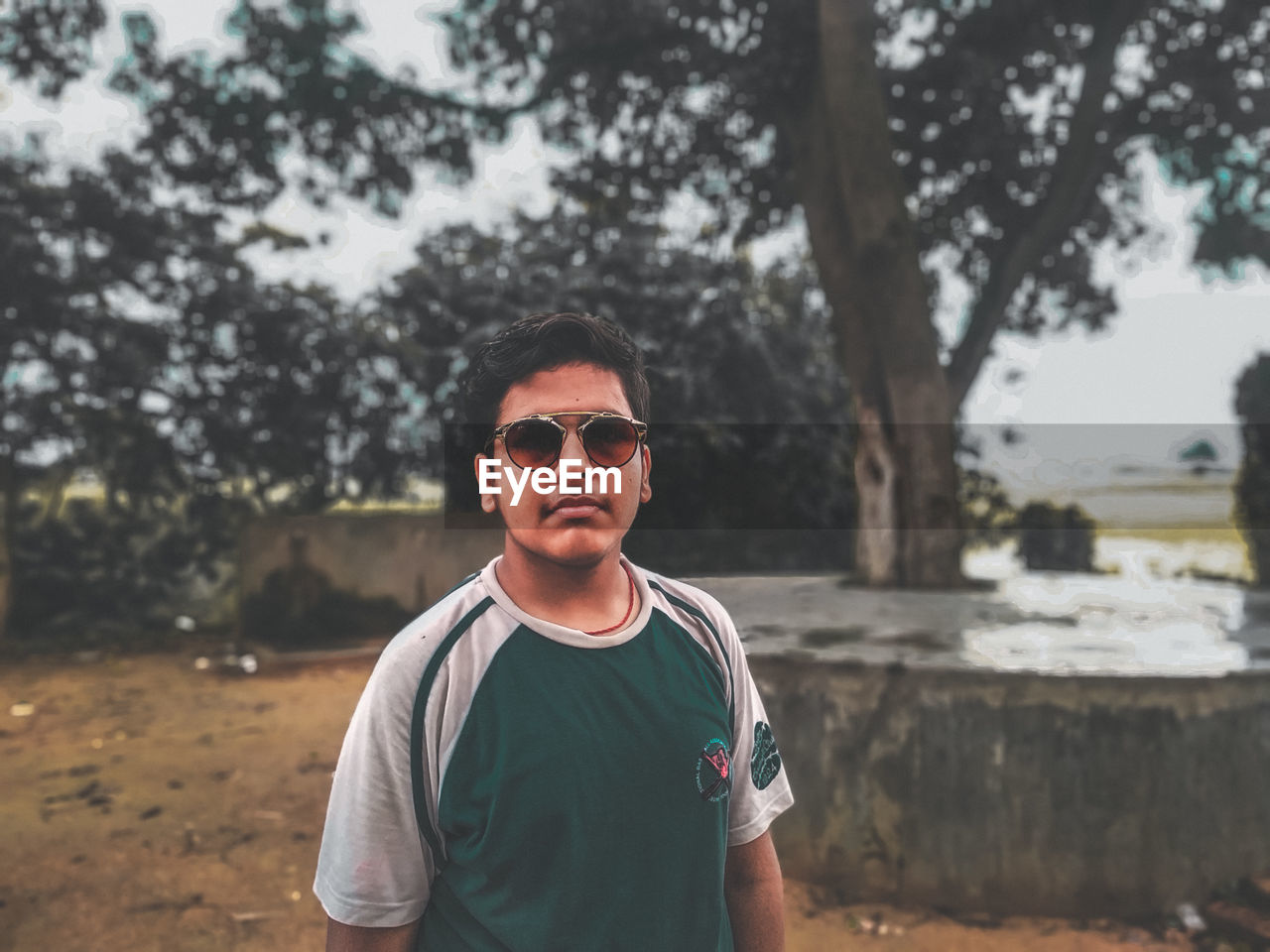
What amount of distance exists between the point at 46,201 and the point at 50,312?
101cm

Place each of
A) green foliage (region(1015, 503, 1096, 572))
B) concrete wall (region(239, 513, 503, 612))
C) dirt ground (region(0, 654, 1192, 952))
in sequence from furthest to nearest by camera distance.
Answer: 1. green foliage (region(1015, 503, 1096, 572))
2. concrete wall (region(239, 513, 503, 612))
3. dirt ground (region(0, 654, 1192, 952))

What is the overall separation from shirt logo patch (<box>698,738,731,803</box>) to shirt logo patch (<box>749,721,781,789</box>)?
0.14 m

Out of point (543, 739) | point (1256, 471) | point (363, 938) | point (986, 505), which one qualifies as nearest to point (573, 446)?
point (543, 739)

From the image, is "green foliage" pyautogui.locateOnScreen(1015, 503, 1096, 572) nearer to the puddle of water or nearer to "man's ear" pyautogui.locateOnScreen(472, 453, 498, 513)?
the puddle of water

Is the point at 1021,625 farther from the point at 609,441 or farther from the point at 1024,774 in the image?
the point at 609,441

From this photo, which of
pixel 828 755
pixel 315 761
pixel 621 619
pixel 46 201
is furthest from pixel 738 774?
pixel 46 201

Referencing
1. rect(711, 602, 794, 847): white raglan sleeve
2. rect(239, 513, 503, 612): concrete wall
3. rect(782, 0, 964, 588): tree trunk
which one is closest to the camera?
rect(711, 602, 794, 847): white raglan sleeve

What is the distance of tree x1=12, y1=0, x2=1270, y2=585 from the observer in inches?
258

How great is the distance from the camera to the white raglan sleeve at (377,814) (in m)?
1.05

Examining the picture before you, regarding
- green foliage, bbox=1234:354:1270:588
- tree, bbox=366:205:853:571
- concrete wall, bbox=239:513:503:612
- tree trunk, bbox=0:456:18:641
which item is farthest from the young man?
tree trunk, bbox=0:456:18:641

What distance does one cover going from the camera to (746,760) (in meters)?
1.29

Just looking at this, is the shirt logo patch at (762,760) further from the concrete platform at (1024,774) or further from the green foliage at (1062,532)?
the green foliage at (1062,532)

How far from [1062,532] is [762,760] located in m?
10.1

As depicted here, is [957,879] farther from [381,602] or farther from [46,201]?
[46,201]
